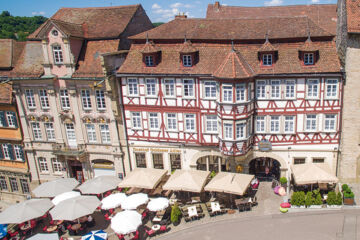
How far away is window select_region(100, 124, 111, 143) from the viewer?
3372cm

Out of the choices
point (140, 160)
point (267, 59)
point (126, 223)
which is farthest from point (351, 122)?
point (126, 223)

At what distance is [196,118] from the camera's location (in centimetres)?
3077

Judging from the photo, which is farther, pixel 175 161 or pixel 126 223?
pixel 175 161

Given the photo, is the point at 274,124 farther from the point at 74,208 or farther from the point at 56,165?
the point at 56,165

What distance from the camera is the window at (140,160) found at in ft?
111

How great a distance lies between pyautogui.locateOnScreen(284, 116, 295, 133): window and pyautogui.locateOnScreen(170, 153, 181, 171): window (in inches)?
399

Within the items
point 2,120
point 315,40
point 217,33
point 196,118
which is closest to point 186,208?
point 196,118

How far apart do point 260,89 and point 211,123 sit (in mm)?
5116

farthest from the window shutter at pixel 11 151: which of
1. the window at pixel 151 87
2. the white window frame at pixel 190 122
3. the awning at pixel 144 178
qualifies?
the white window frame at pixel 190 122

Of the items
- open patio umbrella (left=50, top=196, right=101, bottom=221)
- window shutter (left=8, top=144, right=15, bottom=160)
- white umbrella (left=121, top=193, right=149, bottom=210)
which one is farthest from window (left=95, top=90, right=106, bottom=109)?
window shutter (left=8, top=144, right=15, bottom=160)

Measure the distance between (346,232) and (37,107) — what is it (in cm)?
2930

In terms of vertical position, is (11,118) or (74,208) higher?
(11,118)

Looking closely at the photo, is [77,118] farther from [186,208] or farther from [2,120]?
[186,208]

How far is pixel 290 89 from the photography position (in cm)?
2877
